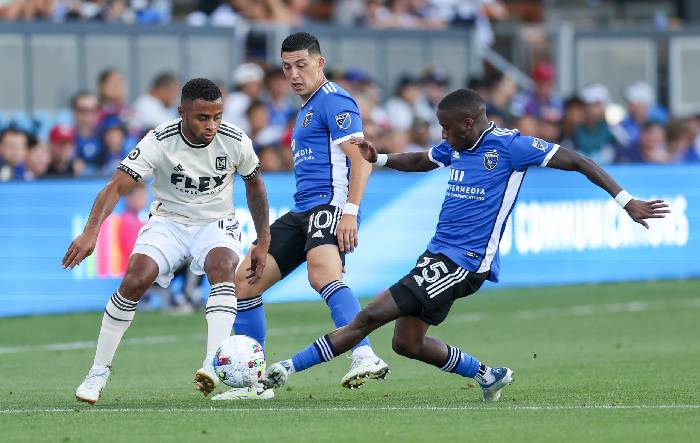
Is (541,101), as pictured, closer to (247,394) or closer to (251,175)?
(251,175)

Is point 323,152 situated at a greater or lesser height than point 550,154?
lesser

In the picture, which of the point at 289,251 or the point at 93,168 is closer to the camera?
the point at 289,251

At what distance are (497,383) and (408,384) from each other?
1451 millimetres

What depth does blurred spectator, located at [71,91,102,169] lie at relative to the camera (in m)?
18.1

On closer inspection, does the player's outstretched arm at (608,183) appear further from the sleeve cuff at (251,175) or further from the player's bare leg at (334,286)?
the sleeve cuff at (251,175)

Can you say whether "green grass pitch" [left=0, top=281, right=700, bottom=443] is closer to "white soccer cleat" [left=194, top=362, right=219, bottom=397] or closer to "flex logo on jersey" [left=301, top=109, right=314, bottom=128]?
"white soccer cleat" [left=194, top=362, right=219, bottom=397]

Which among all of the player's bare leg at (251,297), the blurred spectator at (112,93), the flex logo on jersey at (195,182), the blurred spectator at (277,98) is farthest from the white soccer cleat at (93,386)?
the blurred spectator at (277,98)

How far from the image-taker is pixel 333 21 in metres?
23.9

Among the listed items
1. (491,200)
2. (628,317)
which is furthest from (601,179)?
(628,317)

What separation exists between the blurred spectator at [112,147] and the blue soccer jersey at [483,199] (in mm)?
8985

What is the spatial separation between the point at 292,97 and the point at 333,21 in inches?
118

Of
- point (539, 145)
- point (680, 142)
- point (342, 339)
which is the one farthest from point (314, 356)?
point (680, 142)

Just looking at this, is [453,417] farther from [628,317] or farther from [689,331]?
[628,317]

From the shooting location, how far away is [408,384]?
1098 centimetres
